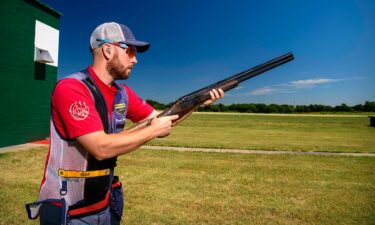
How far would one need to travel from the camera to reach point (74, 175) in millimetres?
2438

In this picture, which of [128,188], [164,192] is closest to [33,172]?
[128,188]

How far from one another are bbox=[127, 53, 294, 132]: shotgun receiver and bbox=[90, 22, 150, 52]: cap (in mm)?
722

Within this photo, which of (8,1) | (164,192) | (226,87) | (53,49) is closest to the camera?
(226,87)

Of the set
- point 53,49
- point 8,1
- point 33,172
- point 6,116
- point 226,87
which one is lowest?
point 33,172

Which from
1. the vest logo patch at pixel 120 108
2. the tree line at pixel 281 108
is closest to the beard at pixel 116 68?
the vest logo patch at pixel 120 108

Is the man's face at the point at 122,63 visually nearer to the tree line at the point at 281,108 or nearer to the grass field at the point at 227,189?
the grass field at the point at 227,189

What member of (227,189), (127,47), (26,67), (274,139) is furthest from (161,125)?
(274,139)

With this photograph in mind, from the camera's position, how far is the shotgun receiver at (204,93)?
341cm

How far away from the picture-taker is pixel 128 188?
830 centimetres

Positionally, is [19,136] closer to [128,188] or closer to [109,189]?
[128,188]

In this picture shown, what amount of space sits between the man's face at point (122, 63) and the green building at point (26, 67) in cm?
1431

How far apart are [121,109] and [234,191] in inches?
238

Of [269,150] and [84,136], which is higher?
[84,136]

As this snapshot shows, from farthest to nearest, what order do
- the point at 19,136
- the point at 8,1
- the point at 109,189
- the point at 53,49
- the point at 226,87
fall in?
the point at 53,49
the point at 19,136
the point at 8,1
the point at 226,87
the point at 109,189
